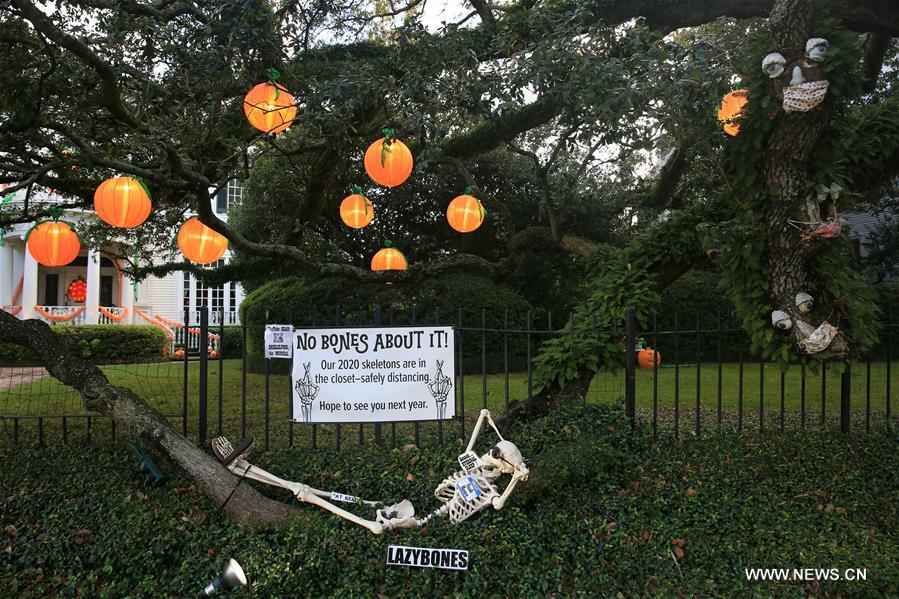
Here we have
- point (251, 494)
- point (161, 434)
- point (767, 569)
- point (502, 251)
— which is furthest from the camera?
point (502, 251)

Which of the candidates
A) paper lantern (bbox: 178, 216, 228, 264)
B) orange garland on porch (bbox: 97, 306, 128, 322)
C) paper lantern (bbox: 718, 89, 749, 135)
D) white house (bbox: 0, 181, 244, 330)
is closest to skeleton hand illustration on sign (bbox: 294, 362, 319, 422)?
paper lantern (bbox: 178, 216, 228, 264)

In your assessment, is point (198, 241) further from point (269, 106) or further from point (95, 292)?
point (95, 292)

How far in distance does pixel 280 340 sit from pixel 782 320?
448cm

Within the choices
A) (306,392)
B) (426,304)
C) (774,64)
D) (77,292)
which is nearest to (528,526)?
(306,392)

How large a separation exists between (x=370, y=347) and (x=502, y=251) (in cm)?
1019

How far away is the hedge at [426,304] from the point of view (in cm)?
1199

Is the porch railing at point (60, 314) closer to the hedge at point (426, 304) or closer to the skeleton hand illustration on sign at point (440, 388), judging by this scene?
the hedge at point (426, 304)

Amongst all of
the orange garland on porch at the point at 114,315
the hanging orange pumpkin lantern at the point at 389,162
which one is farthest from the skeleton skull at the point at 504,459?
the orange garland on porch at the point at 114,315

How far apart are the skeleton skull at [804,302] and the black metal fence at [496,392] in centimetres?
56

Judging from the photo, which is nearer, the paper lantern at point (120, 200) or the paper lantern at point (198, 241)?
the paper lantern at point (120, 200)

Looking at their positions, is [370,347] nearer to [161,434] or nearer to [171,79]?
[161,434]

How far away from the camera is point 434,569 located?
364cm

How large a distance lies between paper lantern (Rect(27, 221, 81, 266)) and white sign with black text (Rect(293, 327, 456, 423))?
385cm

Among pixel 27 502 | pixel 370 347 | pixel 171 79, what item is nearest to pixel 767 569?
pixel 370 347
